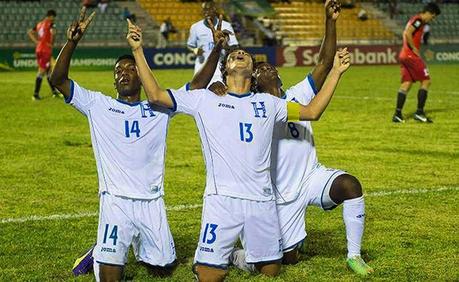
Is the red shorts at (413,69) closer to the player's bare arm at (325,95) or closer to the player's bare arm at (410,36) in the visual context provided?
the player's bare arm at (410,36)

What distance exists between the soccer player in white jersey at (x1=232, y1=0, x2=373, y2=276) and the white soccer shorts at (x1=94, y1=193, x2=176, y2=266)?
586 millimetres

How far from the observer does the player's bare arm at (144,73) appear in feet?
20.4

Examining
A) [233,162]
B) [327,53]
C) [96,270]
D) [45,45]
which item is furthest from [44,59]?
[233,162]

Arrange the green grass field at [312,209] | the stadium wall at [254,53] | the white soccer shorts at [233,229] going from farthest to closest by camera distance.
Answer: the stadium wall at [254,53]
the green grass field at [312,209]
the white soccer shorts at [233,229]

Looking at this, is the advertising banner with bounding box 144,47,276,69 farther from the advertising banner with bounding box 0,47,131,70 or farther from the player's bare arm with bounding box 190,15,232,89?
the player's bare arm with bounding box 190,15,232,89

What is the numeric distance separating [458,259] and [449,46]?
3617 cm

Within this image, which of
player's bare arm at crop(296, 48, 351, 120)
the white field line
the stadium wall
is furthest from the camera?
the stadium wall

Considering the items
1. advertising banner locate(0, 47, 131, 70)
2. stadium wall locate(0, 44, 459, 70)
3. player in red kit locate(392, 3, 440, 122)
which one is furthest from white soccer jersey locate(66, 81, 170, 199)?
advertising banner locate(0, 47, 131, 70)

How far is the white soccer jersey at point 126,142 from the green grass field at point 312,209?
65 cm

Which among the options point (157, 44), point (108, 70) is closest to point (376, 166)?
point (108, 70)

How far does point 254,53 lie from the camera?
39219 millimetres

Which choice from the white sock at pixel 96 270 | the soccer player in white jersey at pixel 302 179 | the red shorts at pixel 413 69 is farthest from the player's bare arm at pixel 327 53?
the red shorts at pixel 413 69

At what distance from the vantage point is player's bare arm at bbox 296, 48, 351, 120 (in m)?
6.62

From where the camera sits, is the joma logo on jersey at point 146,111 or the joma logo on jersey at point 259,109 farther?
the joma logo on jersey at point 146,111
